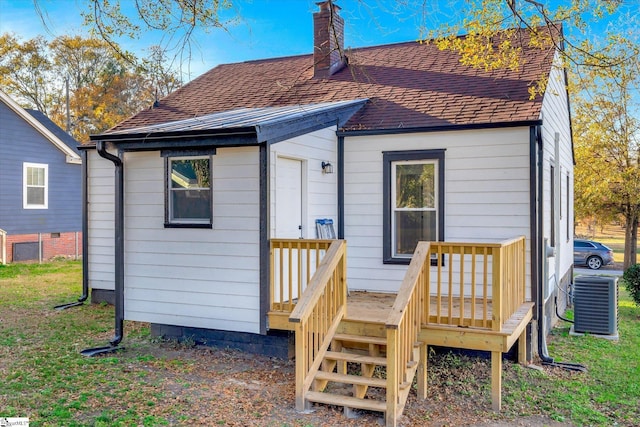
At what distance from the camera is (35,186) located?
1731cm

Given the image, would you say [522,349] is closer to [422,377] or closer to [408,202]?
[422,377]

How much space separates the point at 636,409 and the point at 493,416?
1563 mm

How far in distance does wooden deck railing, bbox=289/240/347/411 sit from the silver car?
59.7ft

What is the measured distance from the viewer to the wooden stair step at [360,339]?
565 cm

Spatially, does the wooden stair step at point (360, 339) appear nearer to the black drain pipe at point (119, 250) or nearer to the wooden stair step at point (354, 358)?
the wooden stair step at point (354, 358)

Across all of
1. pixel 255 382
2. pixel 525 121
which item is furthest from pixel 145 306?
pixel 525 121

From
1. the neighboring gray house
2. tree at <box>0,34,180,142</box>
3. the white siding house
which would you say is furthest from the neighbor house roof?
the white siding house

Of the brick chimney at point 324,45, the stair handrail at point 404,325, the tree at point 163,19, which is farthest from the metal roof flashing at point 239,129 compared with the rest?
the brick chimney at point 324,45

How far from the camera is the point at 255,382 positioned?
596cm

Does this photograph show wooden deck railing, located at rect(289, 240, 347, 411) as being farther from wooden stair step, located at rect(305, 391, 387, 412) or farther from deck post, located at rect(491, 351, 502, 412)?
deck post, located at rect(491, 351, 502, 412)

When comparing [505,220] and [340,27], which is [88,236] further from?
[505,220]

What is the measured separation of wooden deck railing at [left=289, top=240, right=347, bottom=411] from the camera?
5.20 meters

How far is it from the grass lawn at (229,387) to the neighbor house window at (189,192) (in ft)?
5.33

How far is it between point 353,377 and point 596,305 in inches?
212
